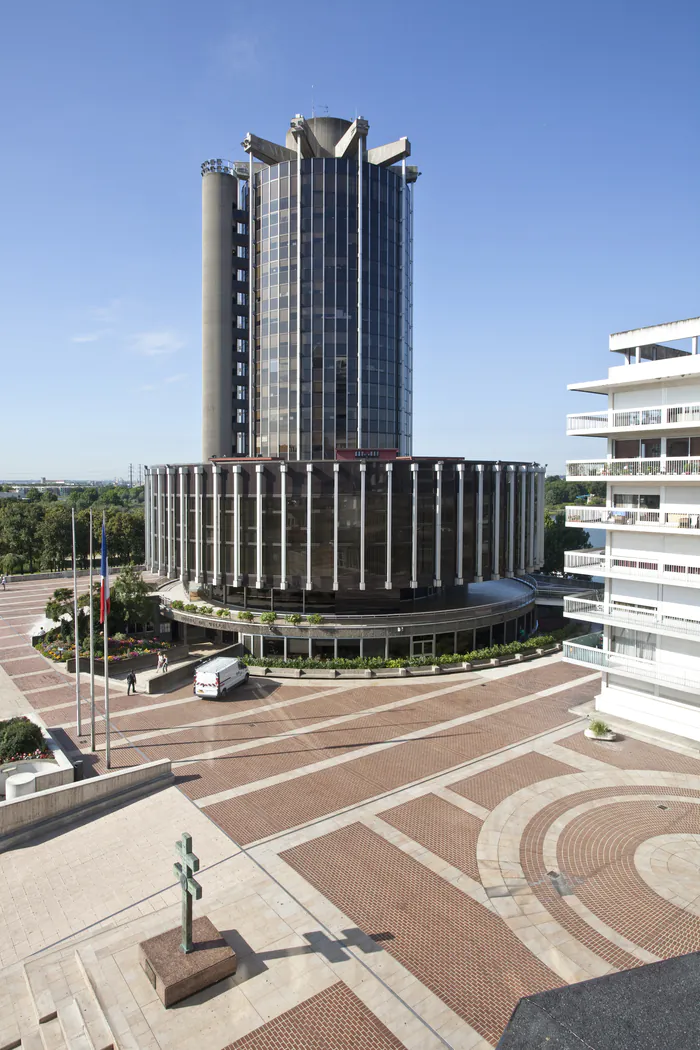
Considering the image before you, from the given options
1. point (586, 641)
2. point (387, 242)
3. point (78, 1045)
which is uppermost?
point (387, 242)

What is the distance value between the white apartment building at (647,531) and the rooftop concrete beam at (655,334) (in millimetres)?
40

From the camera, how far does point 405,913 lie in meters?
15.0

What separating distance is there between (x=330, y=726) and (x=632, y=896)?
14268 mm

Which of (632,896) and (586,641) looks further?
(586,641)

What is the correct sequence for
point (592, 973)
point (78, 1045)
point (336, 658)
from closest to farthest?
Answer: point (78, 1045)
point (592, 973)
point (336, 658)

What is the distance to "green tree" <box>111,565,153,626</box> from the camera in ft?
134

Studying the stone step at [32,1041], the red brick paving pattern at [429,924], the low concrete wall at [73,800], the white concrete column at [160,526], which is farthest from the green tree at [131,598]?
the stone step at [32,1041]

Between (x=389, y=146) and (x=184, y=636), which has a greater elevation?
(x=389, y=146)

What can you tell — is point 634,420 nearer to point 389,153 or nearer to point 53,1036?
point 53,1036

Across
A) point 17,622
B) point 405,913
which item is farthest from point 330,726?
point 17,622

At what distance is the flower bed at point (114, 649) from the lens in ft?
119

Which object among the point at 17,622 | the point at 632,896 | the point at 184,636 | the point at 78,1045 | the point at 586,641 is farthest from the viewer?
the point at 17,622

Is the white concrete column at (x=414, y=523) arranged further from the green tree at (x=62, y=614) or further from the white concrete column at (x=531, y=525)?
the green tree at (x=62, y=614)

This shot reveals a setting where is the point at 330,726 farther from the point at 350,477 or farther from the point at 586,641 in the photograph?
the point at 350,477
